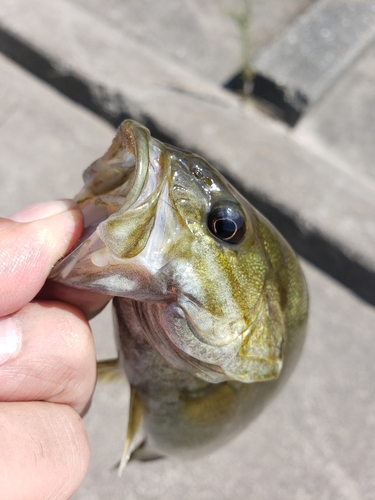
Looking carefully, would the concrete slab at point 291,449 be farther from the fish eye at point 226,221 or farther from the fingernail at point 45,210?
the fish eye at point 226,221

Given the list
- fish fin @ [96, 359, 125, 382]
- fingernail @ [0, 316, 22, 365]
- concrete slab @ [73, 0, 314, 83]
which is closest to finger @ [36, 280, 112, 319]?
fingernail @ [0, 316, 22, 365]

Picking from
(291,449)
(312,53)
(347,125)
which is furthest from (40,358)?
(312,53)

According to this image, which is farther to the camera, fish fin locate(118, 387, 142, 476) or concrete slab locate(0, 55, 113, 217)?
concrete slab locate(0, 55, 113, 217)

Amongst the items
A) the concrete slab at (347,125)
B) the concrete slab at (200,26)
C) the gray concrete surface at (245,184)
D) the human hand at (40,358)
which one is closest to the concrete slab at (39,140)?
the gray concrete surface at (245,184)

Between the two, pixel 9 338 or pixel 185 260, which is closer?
pixel 185 260

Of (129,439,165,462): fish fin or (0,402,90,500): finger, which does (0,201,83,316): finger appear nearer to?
(0,402,90,500): finger

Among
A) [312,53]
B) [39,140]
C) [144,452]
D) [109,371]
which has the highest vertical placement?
[312,53]

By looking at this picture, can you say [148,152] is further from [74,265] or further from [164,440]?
[164,440]

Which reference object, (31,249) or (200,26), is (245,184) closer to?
(200,26)
